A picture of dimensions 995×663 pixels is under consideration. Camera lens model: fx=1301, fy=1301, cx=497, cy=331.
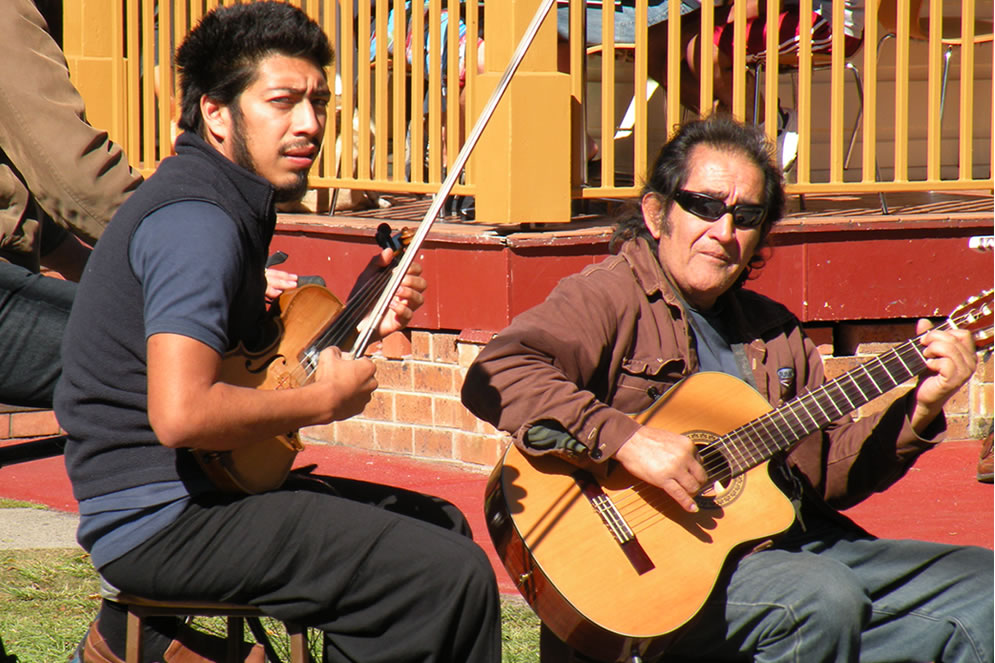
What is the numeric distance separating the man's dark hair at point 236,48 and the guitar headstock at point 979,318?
154cm

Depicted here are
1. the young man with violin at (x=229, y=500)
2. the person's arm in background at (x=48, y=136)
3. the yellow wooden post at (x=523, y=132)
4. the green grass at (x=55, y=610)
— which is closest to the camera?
the young man with violin at (x=229, y=500)

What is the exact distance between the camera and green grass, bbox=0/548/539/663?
3.70 metres

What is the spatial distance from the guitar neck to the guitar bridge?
0.26 m

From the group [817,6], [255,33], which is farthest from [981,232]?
[255,33]

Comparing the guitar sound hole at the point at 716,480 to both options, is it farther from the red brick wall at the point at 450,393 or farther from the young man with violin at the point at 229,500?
the red brick wall at the point at 450,393

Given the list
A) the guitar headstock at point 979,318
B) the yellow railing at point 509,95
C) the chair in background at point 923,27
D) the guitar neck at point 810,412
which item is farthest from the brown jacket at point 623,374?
the chair in background at point 923,27

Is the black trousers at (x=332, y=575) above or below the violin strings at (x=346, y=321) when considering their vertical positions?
below

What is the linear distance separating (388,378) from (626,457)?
10.2ft

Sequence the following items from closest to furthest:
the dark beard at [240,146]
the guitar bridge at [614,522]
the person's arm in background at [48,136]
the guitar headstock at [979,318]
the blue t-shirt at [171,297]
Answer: the blue t-shirt at [171,297] < the dark beard at [240,146] < the guitar bridge at [614,522] < the guitar headstock at [979,318] < the person's arm in background at [48,136]

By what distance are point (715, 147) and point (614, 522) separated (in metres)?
1.02

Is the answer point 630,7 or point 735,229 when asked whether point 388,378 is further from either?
point 735,229

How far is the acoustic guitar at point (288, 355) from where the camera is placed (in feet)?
8.27

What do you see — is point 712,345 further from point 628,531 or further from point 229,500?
point 229,500

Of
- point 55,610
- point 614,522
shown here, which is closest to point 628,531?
point 614,522
